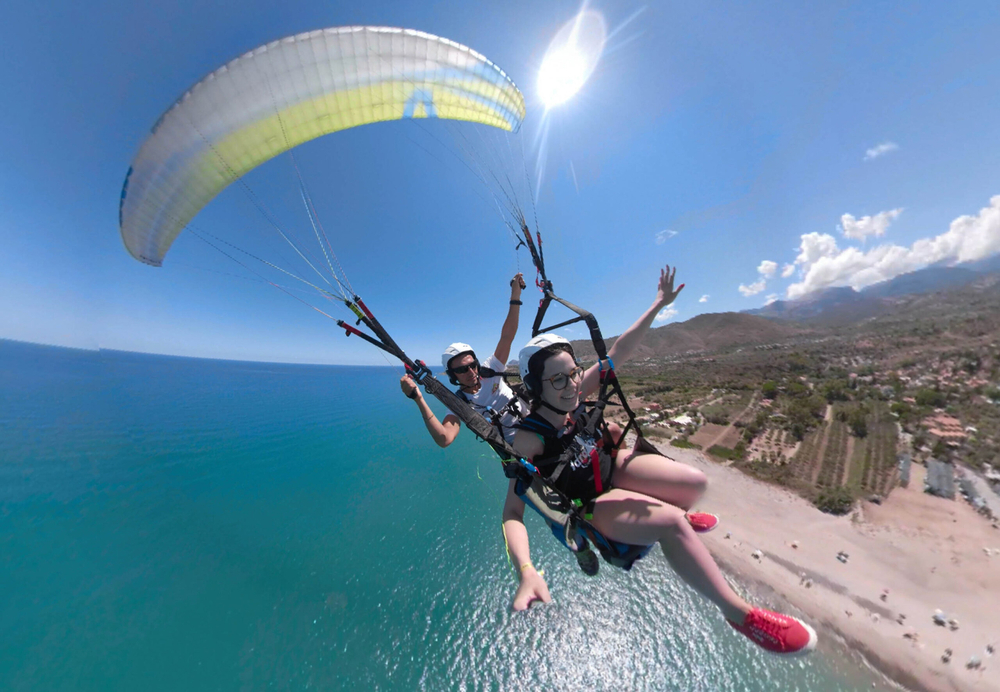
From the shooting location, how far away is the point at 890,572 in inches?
505

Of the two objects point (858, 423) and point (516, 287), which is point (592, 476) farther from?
point (858, 423)

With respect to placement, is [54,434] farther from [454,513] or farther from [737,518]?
[737,518]

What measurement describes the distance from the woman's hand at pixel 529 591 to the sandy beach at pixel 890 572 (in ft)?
55.3

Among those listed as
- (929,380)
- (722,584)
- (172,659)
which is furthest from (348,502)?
(929,380)

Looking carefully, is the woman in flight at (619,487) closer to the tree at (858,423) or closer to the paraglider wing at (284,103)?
the paraglider wing at (284,103)

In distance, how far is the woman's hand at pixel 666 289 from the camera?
274 cm

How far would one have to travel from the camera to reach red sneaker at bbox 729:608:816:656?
6.79 feet

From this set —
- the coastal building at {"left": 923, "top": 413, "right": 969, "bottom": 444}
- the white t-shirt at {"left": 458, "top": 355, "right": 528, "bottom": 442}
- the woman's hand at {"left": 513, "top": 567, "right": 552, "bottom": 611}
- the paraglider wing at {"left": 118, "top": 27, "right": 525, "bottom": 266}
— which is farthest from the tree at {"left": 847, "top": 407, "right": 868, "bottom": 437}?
the woman's hand at {"left": 513, "top": 567, "right": 552, "bottom": 611}

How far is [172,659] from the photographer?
12.2 m

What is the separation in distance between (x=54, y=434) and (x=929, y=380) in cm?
8677

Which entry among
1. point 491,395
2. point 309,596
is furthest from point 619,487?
point 309,596

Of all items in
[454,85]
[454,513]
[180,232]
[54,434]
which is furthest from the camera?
[54,434]

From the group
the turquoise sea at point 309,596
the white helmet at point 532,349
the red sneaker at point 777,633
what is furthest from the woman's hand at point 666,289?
the turquoise sea at point 309,596

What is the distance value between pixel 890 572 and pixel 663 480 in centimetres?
1942
